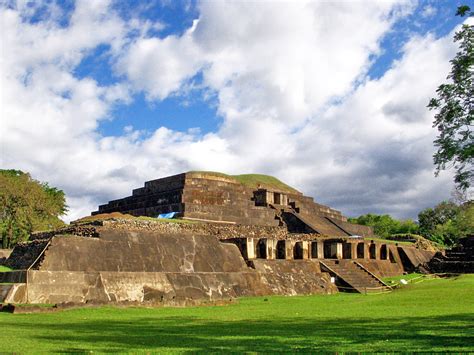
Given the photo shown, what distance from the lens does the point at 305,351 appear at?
7375mm

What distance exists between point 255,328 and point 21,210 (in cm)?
3039

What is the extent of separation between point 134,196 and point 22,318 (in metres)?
22.4

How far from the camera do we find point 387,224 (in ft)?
236

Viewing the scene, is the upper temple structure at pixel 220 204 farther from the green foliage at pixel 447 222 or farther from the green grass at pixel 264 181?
the green foliage at pixel 447 222

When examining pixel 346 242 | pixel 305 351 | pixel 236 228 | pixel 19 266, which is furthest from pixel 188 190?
pixel 305 351

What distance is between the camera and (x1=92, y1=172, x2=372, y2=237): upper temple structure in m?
29.6

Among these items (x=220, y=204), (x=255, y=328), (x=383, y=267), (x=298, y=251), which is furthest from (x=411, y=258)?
(x=255, y=328)

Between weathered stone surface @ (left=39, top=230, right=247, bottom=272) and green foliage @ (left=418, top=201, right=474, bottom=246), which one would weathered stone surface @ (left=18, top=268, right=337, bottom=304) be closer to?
weathered stone surface @ (left=39, top=230, right=247, bottom=272)

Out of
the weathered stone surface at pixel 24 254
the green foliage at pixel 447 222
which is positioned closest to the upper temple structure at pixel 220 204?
the weathered stone surface at pixel 24 254

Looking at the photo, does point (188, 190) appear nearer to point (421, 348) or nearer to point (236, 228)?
point (236, 228)

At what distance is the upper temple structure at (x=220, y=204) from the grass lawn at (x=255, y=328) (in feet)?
46.2

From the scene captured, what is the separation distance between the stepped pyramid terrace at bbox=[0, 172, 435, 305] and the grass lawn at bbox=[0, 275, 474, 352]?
2222 mm

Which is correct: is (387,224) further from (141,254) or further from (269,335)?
(269,335)

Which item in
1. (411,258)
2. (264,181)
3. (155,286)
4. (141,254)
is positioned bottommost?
(155,286)
